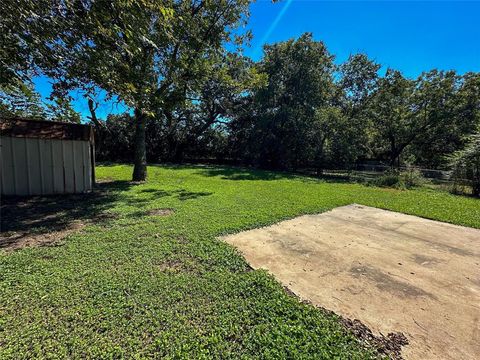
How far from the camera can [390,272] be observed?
3057mm

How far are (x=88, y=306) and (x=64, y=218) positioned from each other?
348 centimetres

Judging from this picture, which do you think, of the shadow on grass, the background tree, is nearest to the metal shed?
the shadow on grass

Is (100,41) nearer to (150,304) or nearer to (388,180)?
(150,304)

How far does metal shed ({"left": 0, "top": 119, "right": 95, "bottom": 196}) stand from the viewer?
6109 mm

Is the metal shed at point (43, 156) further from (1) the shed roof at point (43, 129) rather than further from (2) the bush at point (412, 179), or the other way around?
(2) the bush at point (412, 179)

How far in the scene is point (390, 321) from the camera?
219 cm

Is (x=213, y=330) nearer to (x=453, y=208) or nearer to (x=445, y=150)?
(x=453, y=208)

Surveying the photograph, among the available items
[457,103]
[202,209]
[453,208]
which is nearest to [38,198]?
[202,209]

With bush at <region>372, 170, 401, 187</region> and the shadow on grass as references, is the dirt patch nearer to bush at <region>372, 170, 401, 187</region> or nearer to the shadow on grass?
the shadow on grass

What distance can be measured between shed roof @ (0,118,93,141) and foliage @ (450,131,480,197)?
14.1 metres

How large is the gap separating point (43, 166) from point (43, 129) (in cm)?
103

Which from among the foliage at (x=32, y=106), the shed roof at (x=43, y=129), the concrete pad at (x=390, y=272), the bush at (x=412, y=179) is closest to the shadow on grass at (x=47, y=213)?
the shed roof at (x=43, y=129)

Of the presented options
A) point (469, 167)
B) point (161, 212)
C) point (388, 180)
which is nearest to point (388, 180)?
point (388, 180)

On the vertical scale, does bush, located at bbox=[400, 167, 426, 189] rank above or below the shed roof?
below
